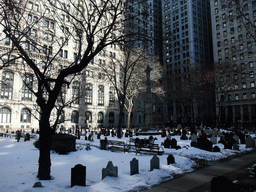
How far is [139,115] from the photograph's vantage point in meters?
74.9

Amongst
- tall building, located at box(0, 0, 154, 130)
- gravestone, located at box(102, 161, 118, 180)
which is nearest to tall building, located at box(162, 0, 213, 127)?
tall building, located at box(0, 0, 154, 130)

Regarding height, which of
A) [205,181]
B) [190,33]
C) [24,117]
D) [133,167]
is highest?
[190,33]

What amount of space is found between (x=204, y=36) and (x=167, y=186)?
92320 mm

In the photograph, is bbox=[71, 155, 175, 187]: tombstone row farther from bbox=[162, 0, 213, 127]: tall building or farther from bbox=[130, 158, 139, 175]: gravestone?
bbox=[162, 0, 213, 127]: tall building

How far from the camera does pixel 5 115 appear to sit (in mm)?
44406

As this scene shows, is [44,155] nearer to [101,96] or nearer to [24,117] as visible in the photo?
[24,117]

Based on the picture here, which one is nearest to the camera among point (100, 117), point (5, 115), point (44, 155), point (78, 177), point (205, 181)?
point (78, 177)

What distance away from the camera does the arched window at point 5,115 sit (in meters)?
43.9

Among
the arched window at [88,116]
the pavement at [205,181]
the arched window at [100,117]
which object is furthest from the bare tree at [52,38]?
the arched window at [100,117]

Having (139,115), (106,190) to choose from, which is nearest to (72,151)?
(106,190)

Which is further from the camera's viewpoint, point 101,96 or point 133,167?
point 101,96

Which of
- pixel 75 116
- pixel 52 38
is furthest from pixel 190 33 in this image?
pixel 52 38

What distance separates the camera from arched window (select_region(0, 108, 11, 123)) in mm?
43853

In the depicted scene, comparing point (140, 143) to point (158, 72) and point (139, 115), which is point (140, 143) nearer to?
point (158, 72)
